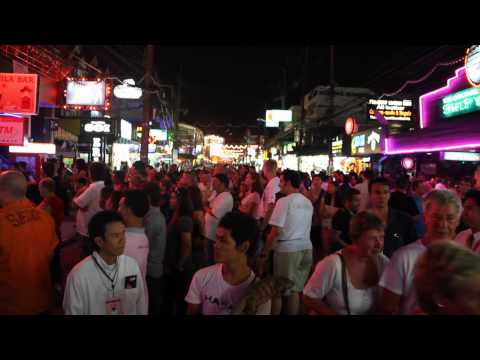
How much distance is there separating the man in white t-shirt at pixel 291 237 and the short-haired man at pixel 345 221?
15.7 inches

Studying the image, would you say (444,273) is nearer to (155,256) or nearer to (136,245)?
(136,245)

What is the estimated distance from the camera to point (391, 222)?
181 inches

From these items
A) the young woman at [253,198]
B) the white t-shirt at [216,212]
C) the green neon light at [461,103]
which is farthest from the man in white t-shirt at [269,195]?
the green neon light at [461,103]

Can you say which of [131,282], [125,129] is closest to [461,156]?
[131,282]

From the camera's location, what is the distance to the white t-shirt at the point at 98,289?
8.61 feet

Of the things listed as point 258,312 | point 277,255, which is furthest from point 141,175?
point 258,312

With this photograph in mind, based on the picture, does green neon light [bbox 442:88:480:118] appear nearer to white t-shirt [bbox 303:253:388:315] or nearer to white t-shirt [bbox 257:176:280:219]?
white t-shirt [bbox 257:176:280:219]

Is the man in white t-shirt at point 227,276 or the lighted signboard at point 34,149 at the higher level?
the lighted signboard at point 34,149

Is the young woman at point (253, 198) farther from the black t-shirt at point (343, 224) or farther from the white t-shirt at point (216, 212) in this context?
the black t-shirt at point (343, 224)

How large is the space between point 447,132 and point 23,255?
43.1 ft

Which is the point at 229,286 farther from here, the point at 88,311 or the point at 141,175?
the point at 141,175

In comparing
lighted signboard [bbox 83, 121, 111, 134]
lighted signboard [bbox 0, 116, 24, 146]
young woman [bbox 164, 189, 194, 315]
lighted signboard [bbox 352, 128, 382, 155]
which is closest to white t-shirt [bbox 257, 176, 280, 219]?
young woman [bbox 164, 189, 194, 315]

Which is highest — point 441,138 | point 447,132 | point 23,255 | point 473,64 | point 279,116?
point 279,116

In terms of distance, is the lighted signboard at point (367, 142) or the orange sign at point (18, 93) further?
the lighted signboard at point (367, 142)
